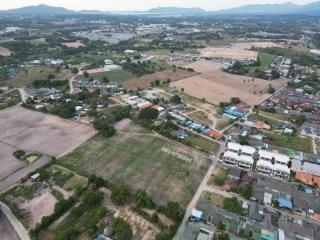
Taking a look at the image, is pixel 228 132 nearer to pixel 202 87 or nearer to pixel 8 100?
pixel 202 87

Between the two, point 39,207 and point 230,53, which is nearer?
point 39,207

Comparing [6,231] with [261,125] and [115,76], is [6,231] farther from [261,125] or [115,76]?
[115,76]

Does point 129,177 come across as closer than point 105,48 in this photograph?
Yes

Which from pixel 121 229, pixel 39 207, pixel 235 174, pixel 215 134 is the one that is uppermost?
pixel 121 229

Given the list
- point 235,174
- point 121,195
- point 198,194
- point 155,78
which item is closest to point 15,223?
point 121,195

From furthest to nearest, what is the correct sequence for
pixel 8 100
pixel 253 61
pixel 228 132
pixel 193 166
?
pixel 253 61
pixel 8 100
pixel 228 132
pixel 193 166

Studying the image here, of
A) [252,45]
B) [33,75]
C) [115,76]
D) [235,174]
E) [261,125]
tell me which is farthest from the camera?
[252,45]

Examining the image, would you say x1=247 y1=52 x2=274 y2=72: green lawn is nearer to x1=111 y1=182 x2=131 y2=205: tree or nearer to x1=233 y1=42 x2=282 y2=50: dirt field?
x1=233 y1=42 x2=282 y2=50: dirt field

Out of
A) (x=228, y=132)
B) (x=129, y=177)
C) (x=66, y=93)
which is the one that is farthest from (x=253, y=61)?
(x=129, y=177)

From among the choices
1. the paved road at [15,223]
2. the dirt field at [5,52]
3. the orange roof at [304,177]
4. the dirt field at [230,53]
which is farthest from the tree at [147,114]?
the dirt field at [5,52]
